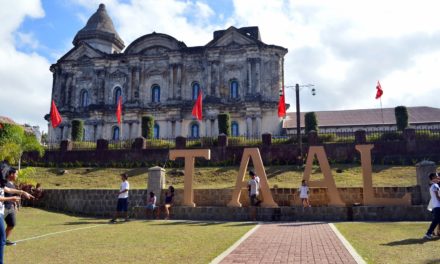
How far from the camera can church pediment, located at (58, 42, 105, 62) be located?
142ft

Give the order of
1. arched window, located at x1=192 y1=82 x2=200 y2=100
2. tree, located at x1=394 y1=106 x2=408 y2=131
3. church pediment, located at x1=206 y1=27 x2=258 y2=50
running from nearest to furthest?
tree, located at x1=394 y1=106 x2=408 y2=131, church pediment, located at x1=206 y1=27 x2=258 y2=50, arched window, located at x1=192 y1=82 x2=200 y2=100

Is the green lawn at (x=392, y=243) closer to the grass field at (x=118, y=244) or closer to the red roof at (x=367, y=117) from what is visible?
the grass field at (x=118, y=244)

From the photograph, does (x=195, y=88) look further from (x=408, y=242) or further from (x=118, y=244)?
(x=408, y=242)

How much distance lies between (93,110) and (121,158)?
1466cm

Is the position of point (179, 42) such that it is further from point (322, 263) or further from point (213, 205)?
point (322, 263)

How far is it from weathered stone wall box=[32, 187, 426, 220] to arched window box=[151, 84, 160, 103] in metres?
24.8

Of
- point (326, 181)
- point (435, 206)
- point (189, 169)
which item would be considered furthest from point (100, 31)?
point (435, 206)

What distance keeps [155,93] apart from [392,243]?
35783 mm

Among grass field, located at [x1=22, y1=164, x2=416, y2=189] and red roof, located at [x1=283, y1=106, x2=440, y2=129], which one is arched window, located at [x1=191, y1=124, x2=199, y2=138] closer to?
red roof, located at [x1=283, y1=106, x2=440, y2=129]

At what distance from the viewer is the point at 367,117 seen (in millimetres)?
40344

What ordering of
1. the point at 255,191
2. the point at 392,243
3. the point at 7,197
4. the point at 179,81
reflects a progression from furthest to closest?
1. the point at 179,81
2. the point at 255,191
3. the point at 392,243
4. the point at 7,197

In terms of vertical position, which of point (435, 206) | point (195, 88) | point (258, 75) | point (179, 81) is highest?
point (258, 75)

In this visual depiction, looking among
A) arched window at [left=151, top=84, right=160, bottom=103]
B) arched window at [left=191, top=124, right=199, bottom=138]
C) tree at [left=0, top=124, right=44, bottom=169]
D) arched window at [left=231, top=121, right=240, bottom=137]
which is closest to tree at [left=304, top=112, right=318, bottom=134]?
arched window at [left=231, top=121, right=240, bottom=137]

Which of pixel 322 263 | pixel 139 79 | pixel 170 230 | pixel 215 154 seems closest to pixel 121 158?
pixel 215 154
